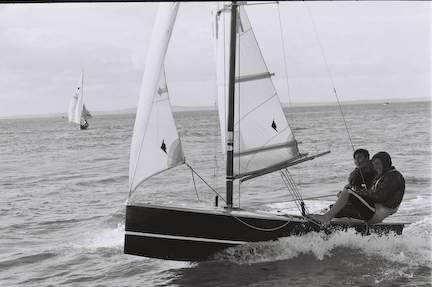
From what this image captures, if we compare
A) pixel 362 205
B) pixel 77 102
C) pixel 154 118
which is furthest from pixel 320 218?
pixel 77 102

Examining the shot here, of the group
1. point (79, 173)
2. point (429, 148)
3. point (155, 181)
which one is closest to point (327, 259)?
point (155, 181)

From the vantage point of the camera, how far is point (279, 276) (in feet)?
26.0

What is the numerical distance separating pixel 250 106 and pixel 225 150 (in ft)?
2.73

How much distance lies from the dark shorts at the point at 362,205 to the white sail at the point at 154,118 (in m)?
2.87

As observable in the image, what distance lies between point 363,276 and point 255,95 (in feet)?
10.8

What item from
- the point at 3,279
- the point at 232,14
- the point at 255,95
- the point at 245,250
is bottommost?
the point at 3,279

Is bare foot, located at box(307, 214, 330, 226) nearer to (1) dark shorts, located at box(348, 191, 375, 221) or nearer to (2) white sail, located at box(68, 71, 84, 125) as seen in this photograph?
(1) dark shorts, located at box(348, 191, 375, 221)

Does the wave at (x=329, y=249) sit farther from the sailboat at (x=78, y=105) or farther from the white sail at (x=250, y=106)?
the sailboat at (x=78, y=105)

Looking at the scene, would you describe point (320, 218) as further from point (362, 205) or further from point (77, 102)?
point (77, 102)

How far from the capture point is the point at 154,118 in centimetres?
792

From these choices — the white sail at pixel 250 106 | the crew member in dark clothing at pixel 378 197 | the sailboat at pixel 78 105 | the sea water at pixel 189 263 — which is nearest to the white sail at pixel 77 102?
the sailboat at pixel 78 105

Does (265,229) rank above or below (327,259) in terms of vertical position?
above

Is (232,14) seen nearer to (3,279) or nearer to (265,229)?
(265,229)

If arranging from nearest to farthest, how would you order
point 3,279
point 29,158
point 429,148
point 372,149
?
point 3,279 < point 429,148 < point 372,149 < point 29,158
